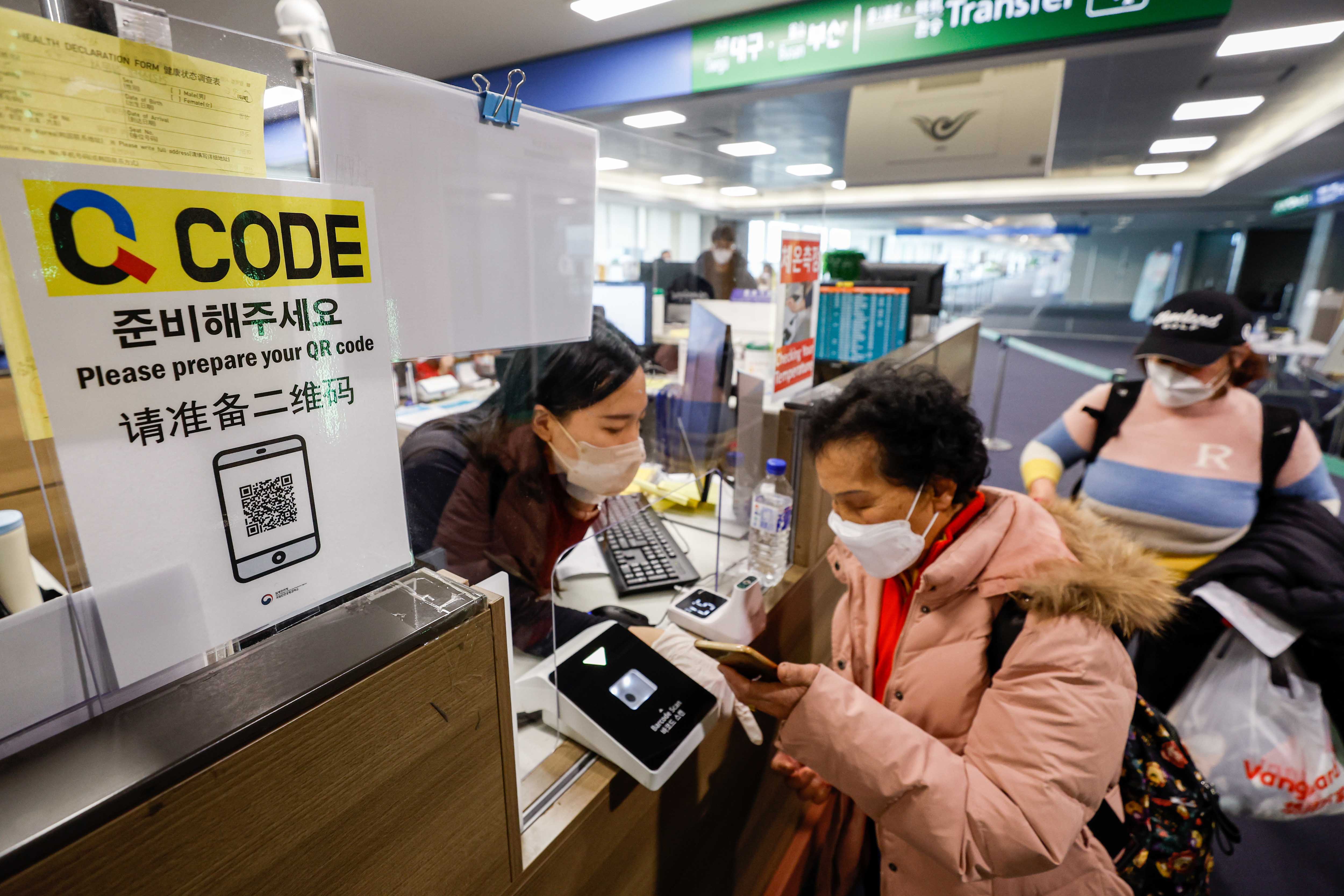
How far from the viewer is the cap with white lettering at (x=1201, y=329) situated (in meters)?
2.04

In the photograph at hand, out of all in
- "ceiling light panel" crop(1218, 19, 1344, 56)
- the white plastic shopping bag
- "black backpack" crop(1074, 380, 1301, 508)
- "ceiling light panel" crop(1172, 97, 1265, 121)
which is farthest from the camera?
"ceiling light panel" crop(1172, 97, 1265, 121)

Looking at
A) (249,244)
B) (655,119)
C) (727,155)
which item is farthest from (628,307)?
(655,119)

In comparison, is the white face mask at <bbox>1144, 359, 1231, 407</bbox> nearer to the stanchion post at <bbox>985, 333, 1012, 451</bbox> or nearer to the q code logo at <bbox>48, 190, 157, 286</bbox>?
the q code logo at <bbox>48, 190, 157, 286</bbox>

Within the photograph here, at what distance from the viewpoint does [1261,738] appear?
179cm

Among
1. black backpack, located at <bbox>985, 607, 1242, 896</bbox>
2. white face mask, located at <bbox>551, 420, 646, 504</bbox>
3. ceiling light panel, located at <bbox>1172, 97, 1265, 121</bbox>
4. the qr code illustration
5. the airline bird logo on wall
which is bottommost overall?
black backpack, located at <bbox>985, 607, 1242, 896</bbox>

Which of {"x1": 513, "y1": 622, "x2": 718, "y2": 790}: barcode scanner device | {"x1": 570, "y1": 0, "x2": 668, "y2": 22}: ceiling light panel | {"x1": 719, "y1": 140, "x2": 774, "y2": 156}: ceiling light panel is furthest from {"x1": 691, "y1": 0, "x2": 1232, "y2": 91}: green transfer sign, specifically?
{"x1": 719, "y1": 140, "x2": 774, "y2": 156}: ceiling light panel


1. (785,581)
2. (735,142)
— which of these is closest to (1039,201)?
(735,142)

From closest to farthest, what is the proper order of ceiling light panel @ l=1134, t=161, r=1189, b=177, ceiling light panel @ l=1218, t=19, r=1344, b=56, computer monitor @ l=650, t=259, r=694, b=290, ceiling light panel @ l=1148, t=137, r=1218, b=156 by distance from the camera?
computer monitor @ l=650, t=259, r=694, b=290 → ceiling light panel @ l=1218, t=19, r=1344, b=56 → ceiling light panel @ l=1148, t=137, r=1218, b=156 → ceiling light panel @ l=1134, t=161, r=1189, b=177

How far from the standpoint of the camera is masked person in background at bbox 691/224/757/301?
1635 millimetres

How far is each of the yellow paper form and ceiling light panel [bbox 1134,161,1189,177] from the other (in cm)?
1210

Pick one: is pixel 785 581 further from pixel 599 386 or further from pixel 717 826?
pixel 599 386

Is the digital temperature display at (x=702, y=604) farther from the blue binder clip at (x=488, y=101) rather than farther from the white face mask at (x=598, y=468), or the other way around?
the blue binder clip at (x=488, y=101)

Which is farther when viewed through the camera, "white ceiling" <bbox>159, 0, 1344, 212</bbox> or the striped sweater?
the striped sweater

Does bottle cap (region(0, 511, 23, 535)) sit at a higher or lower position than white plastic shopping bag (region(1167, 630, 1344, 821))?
higher
